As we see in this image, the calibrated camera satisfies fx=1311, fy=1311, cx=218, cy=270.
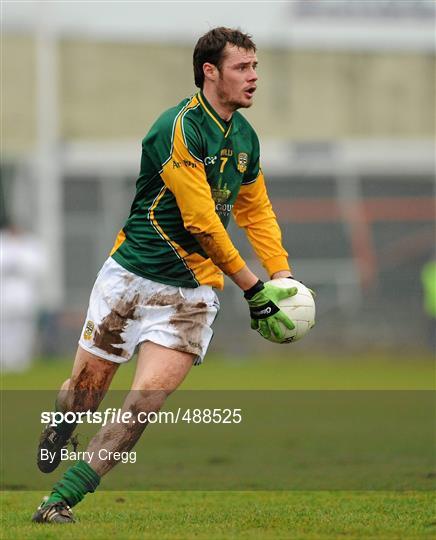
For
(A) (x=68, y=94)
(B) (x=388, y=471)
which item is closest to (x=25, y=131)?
(A) (x=68, y=94)

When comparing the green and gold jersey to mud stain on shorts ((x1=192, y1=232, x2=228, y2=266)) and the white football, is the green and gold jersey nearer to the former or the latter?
mud stain on shorts ((x1=192, y1=232, x2=228, y2=266))

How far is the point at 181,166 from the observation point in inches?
268

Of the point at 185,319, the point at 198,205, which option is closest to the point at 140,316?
the point at 185,319

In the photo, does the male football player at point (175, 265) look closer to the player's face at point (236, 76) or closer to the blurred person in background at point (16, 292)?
the player's face at point (236, 76)

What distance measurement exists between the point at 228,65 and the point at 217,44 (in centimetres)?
13

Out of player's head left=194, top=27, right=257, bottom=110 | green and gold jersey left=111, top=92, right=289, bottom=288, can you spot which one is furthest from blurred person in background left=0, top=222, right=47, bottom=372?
player's head left=194, top=27, right=257, bottom=110

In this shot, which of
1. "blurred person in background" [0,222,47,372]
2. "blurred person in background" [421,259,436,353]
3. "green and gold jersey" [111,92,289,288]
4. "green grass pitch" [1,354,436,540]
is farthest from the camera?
"blurred person in background" [421,259,436,353]

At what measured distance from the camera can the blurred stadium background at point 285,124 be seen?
28.9 m

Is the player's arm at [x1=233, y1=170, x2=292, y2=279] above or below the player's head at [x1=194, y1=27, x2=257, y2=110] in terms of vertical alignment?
below

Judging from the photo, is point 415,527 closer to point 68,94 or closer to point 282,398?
point 282,398

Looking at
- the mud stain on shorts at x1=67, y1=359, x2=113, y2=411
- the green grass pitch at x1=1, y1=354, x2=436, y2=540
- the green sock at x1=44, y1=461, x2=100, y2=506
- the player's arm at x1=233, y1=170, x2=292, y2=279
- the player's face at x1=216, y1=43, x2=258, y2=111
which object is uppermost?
the player's face at x1=216, y1=43, x2=258, y2=111

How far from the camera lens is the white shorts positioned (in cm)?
704

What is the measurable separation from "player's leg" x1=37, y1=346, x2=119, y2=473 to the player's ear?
164 cm

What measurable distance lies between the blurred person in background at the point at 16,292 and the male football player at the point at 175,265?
15.3 meters
